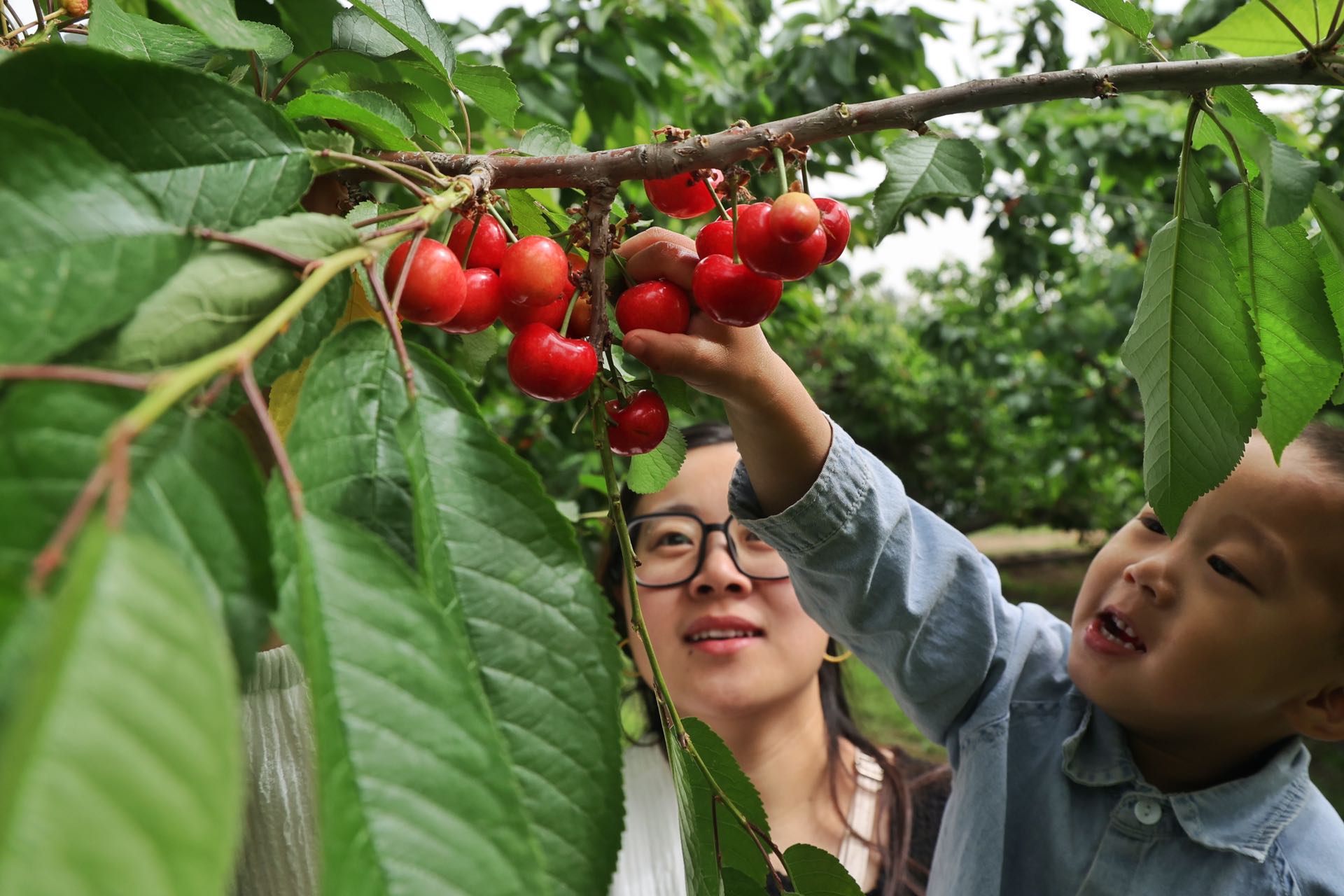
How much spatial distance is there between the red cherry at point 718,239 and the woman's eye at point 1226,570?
1004 mm

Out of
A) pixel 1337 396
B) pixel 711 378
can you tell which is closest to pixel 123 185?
pixel 711 378

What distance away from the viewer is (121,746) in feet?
0.72

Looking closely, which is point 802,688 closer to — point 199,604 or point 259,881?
point 259,881

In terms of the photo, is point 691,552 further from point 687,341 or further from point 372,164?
point 372,164

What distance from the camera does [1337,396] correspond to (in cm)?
79

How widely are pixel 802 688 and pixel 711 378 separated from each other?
1.53m

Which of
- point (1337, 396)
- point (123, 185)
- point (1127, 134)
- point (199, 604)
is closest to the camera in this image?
point (199, 604)

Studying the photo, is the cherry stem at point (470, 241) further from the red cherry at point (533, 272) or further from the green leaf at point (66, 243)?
the green leaf at point (66, 243)

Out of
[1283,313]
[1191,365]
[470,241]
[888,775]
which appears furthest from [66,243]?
[888,775]

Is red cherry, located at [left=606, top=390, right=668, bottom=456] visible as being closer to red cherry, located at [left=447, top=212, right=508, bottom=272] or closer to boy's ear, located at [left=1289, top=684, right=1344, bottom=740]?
red cherry, located at [left=447, top=212, right=508, bottom=272]

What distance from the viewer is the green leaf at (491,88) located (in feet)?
2.62

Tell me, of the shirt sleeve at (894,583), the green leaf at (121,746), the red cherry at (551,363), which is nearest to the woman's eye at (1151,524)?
the shirt sleeve at (894,583)

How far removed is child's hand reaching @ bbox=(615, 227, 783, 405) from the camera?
2.17 ft

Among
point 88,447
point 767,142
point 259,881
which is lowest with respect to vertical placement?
point 259,881
